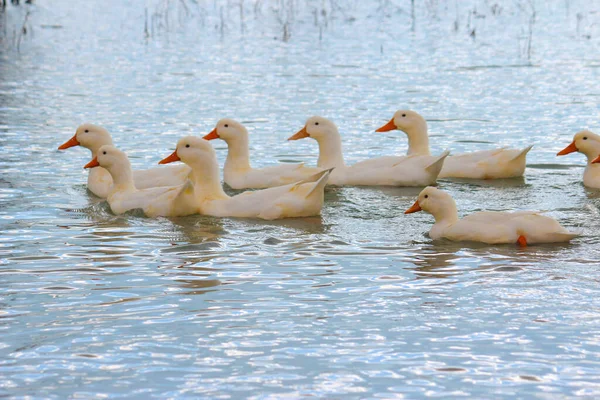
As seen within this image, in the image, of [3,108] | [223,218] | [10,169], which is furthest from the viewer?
[3,108]

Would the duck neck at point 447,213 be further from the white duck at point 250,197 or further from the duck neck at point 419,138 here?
the duck neck at point 419,138

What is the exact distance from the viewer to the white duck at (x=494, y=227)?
9.40m

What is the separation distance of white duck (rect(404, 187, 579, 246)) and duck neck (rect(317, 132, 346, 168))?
3.22 metres

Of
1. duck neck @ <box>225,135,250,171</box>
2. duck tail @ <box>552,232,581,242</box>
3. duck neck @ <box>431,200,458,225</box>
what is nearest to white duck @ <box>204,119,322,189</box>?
duck neck @ <box>225,135,250,171</box>

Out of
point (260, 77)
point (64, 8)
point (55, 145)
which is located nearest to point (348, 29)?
point (260, 77)

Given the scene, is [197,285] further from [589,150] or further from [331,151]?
[589,150]

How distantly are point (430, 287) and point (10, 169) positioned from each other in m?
7.20

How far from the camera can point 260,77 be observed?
22.3 m

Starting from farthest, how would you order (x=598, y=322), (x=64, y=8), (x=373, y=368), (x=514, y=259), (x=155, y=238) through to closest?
1. (x=64, y=8)
2. (x=155, y=238)
3. (x=514, y=259)
4. (x=598, y=322)
5. (x=373, y=368)

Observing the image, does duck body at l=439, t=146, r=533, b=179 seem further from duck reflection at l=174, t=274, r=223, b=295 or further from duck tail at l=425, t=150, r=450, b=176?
duck reflection at l=174, t=274, r=223, b=295

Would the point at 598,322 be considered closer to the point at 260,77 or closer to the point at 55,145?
the point at 55,145

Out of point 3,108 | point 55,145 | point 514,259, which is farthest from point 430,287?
point 3,108

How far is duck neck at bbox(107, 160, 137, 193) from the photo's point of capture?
1148 cm

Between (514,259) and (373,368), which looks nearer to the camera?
(373,368)
